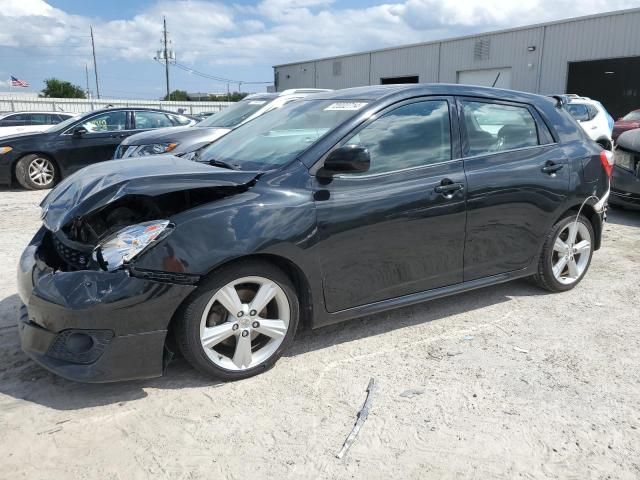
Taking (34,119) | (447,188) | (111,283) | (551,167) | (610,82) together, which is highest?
(610,82)

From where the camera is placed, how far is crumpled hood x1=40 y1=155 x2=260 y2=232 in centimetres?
293

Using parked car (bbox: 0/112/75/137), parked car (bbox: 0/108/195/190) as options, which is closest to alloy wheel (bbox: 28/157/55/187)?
parked car (bbox: 0/108/195/190)

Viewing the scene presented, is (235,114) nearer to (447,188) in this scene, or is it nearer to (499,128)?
(499,128)

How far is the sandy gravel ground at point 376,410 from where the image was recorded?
245cm

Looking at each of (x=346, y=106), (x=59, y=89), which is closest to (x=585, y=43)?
(x=346, y=106)

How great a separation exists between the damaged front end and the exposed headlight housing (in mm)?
4793

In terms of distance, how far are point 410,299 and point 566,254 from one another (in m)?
1.72

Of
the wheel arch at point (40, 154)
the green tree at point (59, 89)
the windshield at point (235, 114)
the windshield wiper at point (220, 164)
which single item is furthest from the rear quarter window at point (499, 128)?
the green tree at point (59, 89)

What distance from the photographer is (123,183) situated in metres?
2.96

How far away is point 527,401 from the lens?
2967mm

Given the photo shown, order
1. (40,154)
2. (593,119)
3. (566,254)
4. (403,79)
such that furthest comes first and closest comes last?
(403,79), (593,119), (40,154), (566,254)

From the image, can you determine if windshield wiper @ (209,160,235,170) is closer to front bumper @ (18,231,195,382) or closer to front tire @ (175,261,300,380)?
front tire @ (175,261,300,380)

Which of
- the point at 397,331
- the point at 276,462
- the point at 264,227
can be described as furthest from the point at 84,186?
the point at 397,331

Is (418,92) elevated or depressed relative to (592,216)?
elevated
